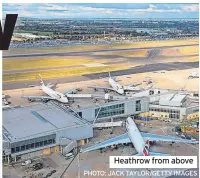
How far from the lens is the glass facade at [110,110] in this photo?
557 inches

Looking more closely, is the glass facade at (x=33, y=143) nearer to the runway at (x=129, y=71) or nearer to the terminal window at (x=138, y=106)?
the terminal window at (x=138, y=106)

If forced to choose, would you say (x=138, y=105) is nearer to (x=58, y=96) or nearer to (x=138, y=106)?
(x=138, y=106)

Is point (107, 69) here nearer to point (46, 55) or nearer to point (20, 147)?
point (46, 55)

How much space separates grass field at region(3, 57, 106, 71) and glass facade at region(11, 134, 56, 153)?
47.2ft

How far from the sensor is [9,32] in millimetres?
8445

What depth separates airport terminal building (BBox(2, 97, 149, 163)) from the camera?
10.9 meters

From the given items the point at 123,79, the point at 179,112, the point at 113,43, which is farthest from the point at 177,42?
the point at 179,112

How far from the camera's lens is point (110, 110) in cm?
1445

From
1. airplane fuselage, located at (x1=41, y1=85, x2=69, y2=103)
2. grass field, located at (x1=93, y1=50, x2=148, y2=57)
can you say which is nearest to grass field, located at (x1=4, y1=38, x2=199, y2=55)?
grass field, located at (x1=93, y1=50, x2=148, y2=57)

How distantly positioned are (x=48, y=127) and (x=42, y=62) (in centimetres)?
1584

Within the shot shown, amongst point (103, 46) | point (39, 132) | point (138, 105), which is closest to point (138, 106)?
point (138, 105)

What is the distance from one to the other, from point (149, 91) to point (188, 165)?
7912 millimetres

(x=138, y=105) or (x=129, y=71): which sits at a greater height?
(x=129, y=71)

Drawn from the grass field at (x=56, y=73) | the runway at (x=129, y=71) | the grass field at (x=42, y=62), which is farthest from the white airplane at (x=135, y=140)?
the grass field at (x=42, y=62)
